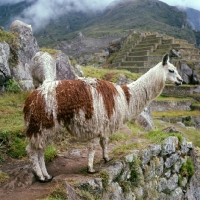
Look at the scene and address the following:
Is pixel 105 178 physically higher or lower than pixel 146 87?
lower

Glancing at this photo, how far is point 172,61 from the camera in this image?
30.9m

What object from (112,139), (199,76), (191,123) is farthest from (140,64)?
(112,139)

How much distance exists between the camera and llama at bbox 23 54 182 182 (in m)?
4.09

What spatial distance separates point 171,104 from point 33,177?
72.9 ft

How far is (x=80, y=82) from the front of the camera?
443 cm

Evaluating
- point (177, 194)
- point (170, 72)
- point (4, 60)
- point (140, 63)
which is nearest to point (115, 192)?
point (170, 72)

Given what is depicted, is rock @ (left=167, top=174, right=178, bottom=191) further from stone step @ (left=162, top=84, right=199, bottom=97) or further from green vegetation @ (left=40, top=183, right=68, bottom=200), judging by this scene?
stone step @ (left=162, top=84, right=199, bottom=97)

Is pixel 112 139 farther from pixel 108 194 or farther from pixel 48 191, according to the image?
pixel 48 191

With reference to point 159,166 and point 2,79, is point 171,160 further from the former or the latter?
point 2,79

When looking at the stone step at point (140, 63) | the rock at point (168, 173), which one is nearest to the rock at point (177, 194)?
the rock at point (168, 173)

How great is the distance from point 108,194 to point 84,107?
1503mm

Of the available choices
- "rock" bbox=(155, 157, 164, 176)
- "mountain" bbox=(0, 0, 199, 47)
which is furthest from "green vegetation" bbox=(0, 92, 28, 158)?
"mountain" bbox=(0, 0, 199, 47)

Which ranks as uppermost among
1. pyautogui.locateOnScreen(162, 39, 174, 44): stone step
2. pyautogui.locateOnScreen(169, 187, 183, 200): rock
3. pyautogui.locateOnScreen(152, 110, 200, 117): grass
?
pyautogui.locateOnScreen(162, 39, 174, 44): stone step

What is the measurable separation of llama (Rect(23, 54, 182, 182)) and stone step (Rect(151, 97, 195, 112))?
2013 cm
